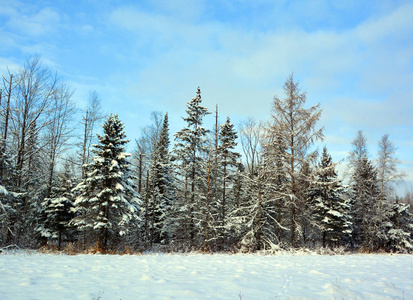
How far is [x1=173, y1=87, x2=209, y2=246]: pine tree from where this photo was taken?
1969cm

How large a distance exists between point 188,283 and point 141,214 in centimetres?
1807

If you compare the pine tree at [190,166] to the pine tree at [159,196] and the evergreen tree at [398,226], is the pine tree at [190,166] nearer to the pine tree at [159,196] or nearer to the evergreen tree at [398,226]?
the pine tree at [159,196]

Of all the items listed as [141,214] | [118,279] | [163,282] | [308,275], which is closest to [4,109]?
[141,214]

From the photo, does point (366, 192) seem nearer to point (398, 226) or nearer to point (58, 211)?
point (398, 226)

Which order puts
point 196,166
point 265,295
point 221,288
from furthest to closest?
point 196,166 < point 221,288 < point 265,295

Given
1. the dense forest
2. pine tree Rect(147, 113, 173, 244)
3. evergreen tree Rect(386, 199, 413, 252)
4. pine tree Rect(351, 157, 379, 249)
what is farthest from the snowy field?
evergreen tree Rect(386, 199, 413, 252)

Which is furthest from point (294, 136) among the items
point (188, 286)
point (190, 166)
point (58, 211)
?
point (58, 211)

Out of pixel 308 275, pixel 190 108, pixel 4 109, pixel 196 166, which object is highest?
pixel 190 108

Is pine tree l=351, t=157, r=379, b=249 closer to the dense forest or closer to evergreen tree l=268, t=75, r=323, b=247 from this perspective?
the dense forest

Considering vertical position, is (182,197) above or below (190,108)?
below

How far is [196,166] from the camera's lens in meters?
20.4

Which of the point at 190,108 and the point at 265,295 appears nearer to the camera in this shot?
the point at 265,295

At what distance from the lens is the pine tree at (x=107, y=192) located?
596 inches

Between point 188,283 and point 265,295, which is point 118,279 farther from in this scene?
point 265,295
